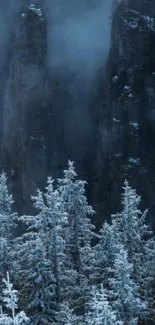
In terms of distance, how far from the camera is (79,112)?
4491cm

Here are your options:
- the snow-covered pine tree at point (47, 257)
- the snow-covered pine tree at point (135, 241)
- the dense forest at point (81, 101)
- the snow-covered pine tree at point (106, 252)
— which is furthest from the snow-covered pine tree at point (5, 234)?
the dense forest at point (81, 101)

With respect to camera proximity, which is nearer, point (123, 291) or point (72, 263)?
point (123, 291)


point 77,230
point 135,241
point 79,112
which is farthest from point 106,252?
point 79,112

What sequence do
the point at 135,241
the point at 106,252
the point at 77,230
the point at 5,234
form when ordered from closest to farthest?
the point at 106,252 < the point at 135,241 < the point at 5,234 < the point at 77,230

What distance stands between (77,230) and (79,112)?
1978 cm

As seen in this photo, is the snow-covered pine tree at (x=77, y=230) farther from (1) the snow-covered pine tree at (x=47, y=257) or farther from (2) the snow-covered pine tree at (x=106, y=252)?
(1) the snow-covered pine tree at (x=47, y=257)

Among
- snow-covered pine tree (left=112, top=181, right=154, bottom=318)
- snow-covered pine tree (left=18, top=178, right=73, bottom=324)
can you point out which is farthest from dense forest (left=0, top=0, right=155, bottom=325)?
snow-covered pine tree (left=18, top=178, right=73, bottom=324)

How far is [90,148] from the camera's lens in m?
45.0

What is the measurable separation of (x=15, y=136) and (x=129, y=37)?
12841 millimetres

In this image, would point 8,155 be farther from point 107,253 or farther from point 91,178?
point 107,253

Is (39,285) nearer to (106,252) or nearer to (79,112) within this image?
(106,252)

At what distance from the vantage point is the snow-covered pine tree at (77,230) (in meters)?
26.1

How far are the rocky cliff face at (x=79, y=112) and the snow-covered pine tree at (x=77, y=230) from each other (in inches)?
597

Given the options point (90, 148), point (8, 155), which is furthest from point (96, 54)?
point (8, 155)
